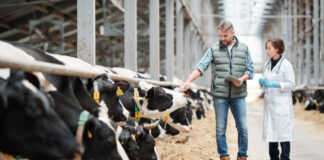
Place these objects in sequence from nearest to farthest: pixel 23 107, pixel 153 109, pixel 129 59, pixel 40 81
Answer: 1. pixel 23 107
2. pixel 40 81
3. pixel 153 109
4. pixel 129 59

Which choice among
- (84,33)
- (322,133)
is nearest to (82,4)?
(84,33)

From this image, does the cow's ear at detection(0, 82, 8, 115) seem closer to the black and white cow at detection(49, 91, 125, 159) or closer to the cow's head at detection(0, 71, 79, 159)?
the cow's head at detection(0, 71, 79, 159)

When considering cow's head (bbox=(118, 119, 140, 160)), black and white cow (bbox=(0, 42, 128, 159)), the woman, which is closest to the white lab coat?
the woman

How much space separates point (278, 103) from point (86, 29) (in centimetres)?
246

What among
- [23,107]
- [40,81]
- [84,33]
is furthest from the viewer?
[84,33]

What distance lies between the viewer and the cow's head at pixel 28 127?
2176 mm

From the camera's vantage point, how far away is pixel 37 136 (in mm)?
2225

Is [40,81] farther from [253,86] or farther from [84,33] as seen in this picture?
[253,86]

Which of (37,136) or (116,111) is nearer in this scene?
(37,136)

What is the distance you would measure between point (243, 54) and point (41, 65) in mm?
3297

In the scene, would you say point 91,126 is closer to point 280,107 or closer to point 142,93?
point 142,93

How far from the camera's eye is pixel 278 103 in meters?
5.16

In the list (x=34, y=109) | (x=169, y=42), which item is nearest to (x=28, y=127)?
(x=34, y=109)

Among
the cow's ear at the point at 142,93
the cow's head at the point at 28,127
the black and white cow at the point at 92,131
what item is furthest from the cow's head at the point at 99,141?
the cow's ear at the point at 142,93
